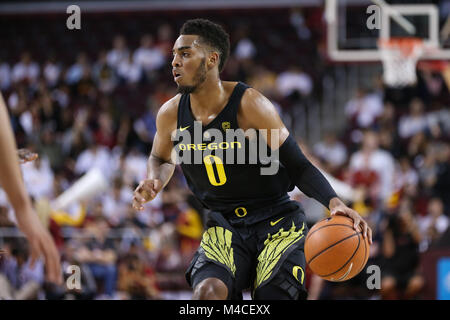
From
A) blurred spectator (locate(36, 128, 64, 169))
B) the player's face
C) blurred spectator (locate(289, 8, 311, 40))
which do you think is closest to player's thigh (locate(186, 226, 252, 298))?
the player's face

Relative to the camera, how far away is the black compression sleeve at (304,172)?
396 centimetres

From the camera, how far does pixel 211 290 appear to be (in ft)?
12.0

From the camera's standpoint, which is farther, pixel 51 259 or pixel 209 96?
pixel 209 96

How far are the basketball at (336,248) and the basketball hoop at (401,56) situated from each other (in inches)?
284

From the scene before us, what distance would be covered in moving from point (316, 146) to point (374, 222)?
13.7ft

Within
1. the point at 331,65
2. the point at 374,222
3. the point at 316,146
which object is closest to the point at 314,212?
the point at 374,222

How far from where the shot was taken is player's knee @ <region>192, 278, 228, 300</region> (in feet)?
12.0

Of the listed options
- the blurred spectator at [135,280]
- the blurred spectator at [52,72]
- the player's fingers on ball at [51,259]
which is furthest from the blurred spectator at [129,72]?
the player's fingers on ball at [51,259]

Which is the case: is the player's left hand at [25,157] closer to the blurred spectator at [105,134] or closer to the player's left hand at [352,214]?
the player's left hand at [352,214]

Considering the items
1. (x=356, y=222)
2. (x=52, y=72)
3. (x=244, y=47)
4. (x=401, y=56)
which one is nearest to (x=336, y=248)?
(x=356, y=222)

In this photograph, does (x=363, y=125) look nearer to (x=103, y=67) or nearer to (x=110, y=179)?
(x=110, y=179)

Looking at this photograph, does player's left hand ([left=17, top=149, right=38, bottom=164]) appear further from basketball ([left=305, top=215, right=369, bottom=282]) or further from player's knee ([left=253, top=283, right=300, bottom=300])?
basketball ([left=305, top=215, right=369, bottom=282])

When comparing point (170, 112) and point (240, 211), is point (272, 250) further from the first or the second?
point (170, 112)

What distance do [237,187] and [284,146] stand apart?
15.2 inches
